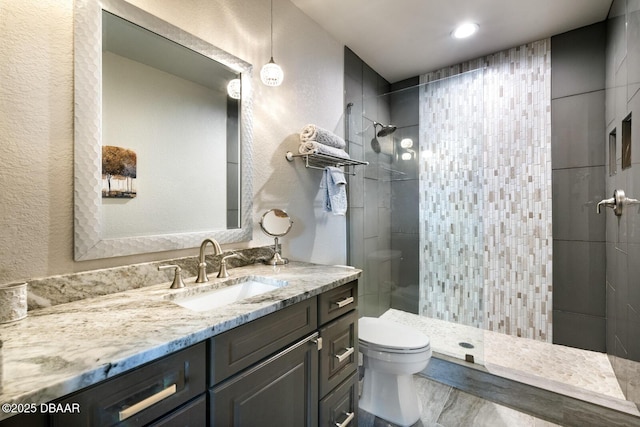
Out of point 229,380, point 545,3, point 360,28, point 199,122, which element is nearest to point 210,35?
point 199,122

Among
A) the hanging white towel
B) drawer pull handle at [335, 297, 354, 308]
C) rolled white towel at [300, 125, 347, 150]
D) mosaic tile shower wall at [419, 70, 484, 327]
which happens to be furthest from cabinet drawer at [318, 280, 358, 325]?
mosaic tile shower wall at [419, 70, 484, 327]

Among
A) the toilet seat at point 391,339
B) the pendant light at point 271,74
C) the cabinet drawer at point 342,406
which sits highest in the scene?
the pendant light at point 271,74

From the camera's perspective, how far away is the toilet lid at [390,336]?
160 centimetres

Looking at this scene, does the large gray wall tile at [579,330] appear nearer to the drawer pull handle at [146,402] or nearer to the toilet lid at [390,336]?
the toilet lid at [390,336]

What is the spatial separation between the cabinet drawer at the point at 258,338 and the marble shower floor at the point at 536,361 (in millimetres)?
1561

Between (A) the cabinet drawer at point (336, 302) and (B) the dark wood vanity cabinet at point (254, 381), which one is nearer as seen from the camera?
(B) the dark wood vanity cabinet at point (254, 381)

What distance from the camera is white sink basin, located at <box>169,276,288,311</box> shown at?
3.64 ft

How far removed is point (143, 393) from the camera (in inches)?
25.2

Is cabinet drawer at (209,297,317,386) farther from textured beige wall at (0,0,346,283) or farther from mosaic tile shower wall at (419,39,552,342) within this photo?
mosaic tile shower wall at (419,39,552,342)

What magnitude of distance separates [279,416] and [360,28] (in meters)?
2.37

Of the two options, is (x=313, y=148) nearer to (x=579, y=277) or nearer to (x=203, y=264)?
(x=203, y=264)

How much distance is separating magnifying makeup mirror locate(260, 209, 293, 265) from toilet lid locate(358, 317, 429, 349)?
0.66 metres

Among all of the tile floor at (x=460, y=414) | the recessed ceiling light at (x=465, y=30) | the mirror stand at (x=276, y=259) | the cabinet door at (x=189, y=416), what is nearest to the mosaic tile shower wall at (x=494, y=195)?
the recessed ceiling light at (x=465, y=30)

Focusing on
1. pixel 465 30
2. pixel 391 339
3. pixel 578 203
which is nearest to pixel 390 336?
pixel 391 339
